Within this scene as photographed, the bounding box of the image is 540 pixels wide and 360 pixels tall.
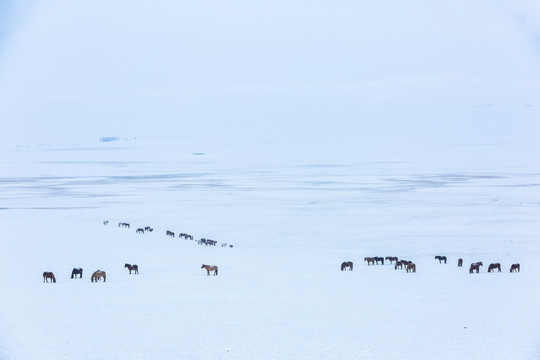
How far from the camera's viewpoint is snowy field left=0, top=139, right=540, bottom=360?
27.9ft

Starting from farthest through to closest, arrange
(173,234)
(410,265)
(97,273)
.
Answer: (173,234), (410,265), (97,273)

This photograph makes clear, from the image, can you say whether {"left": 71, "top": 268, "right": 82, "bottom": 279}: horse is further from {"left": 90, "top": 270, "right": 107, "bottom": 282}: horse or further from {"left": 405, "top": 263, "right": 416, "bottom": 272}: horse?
{"left": 405, "top": 263, "right": 416, "bottom": 272}: horse

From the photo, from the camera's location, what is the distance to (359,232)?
A: 1931 cm

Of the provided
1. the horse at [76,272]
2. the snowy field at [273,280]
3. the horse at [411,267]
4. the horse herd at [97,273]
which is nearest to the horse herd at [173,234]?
the snowy field at [273,280]

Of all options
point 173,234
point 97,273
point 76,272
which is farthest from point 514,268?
point 173,234

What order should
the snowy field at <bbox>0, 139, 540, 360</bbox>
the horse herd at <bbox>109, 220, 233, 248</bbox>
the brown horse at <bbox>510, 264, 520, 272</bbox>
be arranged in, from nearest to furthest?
the snowy field at <bbox>0, 139, 540, 360</bbox>
the brown horse at <bbox>510, 264, 520, 272</bbox>
the horse herd at <bbox>109, 220, 233, 248</bbox>

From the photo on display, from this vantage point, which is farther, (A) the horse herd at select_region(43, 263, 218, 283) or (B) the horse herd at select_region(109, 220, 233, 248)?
(B) the horse herd at select_region(109, 220, 233, 248)

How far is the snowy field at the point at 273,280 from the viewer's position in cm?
850

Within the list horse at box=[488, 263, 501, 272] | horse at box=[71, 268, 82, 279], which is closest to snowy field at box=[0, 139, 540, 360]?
horse at box=[71, 268, 82, 279]

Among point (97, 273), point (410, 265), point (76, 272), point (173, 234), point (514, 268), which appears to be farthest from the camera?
point (173, 234)

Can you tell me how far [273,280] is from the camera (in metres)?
12.4

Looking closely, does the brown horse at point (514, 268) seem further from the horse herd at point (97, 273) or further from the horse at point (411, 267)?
the horse herd at point (97, 273)

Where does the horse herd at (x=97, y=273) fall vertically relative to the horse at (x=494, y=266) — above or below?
below

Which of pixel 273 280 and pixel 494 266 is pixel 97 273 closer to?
pixel 273 280
